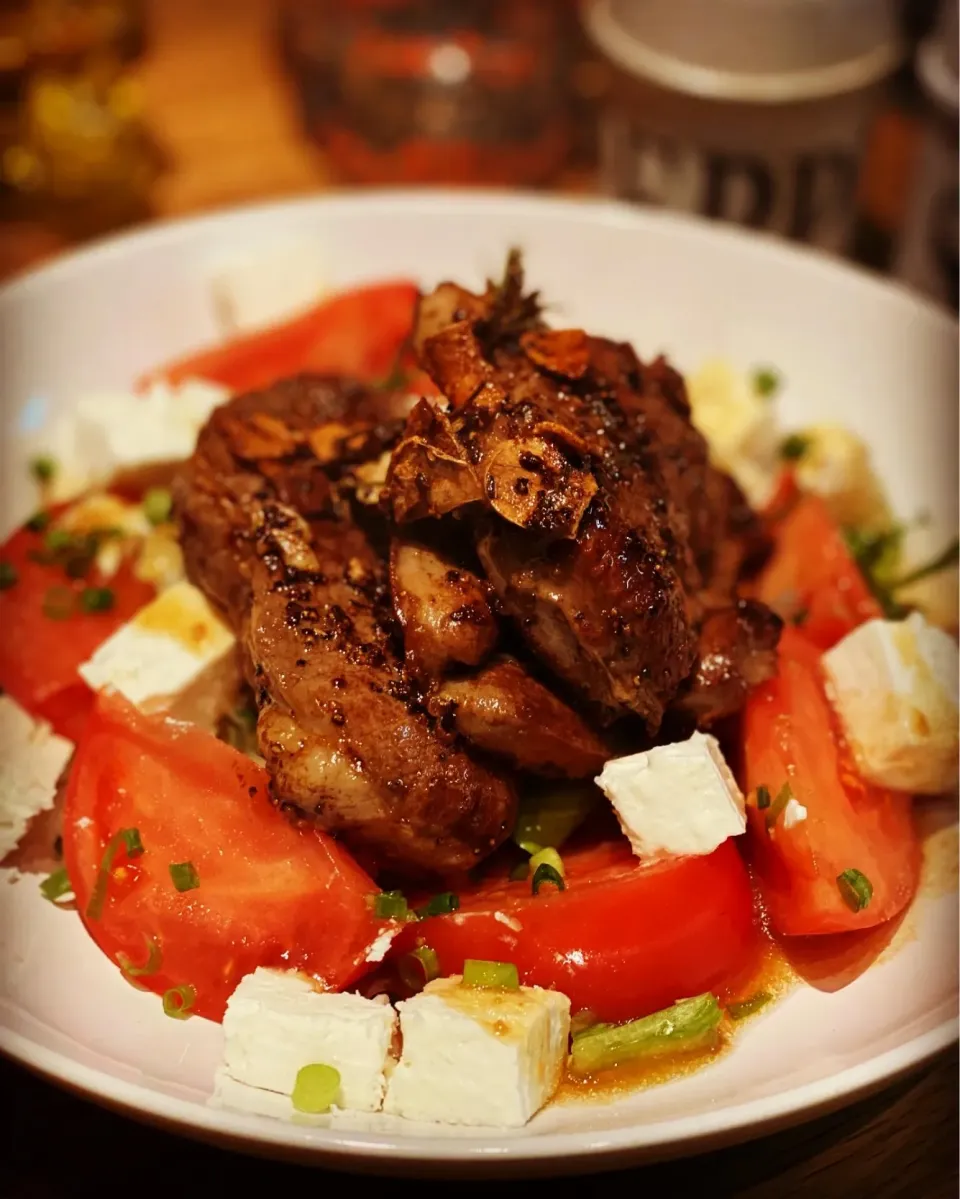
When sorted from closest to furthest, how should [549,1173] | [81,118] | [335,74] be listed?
[549,1173] < [81,118] < [335,74]

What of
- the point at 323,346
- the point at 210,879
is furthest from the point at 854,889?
the point at 323,346

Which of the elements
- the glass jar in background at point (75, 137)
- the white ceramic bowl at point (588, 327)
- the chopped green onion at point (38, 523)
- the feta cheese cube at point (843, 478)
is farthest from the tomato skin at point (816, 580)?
the glass jar in background at point (75, 137)

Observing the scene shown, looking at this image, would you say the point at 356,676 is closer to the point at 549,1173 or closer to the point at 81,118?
the point at 549,1173

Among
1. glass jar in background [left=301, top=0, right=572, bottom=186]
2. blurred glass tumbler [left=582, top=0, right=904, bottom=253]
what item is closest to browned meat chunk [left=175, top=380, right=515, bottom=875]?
blurred glass tumbler [left=582, top=0, right=904, bottom=253]

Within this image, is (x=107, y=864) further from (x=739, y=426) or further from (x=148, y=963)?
Answer: (x=739, y=426)

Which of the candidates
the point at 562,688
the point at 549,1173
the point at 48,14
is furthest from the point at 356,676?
the point at 48,14
